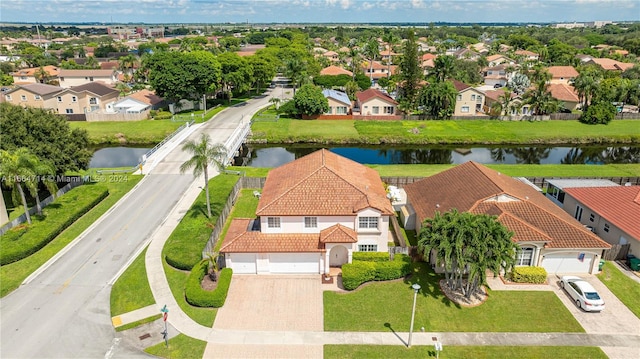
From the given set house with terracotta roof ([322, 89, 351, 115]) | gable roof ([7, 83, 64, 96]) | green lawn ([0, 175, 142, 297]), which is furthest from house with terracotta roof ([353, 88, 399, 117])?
gable roof ([7, 83, 64, 96])

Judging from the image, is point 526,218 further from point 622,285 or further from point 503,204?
point 622,285

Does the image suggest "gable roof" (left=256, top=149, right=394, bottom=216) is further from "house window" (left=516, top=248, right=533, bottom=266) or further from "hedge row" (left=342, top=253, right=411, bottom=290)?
"house window" (left=516, top=248, right=533, bottom=266)

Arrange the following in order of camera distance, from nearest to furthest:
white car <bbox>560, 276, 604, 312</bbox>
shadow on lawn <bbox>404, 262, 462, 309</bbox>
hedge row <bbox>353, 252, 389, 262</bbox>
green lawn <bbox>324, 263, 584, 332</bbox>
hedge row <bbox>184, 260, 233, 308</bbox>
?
1. green lawn <bbox>324, 263, 584, 332</bbox>
2. white car <bbox>560, 276, 604, 312</bbox>
3. hedge row <bbox>184, 260, 233, 308</bbox>
4. shadow on lawn <bbox>404, 262, 462, 309</bbox>
5. hedge row <bbox>353, 252, 389, 262</bbox>

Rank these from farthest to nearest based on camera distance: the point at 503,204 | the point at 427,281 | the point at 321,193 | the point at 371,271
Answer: the point at 503,204 → the point at 321,193 → the point at 427,281 → the point at 371,271

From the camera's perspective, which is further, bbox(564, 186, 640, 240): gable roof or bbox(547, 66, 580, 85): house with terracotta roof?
bbox(547, 66, 580, 85): house with terracotta roof

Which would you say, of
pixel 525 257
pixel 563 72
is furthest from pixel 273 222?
pixel 563 72

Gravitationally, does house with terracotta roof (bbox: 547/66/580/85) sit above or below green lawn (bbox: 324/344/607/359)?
above

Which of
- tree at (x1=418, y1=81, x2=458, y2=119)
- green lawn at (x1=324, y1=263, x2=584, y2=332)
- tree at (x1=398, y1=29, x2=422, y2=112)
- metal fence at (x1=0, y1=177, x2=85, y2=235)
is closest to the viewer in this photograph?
green lawn at (x1=324, y1=263, x2=584, y2=332)
